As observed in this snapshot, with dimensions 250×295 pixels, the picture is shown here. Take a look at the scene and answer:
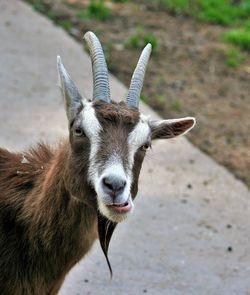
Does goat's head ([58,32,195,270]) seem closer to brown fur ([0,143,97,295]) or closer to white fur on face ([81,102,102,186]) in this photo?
white fur on face ([81,102,102,186])

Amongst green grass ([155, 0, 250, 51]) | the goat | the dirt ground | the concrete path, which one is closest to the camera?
the goat

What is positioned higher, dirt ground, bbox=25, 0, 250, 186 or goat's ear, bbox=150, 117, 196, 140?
goat's ear, bbox=150, 117, 196, 140

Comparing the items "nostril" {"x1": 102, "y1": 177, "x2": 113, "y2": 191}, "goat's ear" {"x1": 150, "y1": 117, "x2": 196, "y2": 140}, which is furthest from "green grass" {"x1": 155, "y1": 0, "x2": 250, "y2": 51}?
"nostril" {"x1": 102, "y1": 177, "x2": 113, "y2": 191}

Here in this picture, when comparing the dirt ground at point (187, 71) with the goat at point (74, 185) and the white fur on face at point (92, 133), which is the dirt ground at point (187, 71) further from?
the white fur on face at point (92, 133)

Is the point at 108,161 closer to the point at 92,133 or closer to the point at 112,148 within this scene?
the point at 112,148

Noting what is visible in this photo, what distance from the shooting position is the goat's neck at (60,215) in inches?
210

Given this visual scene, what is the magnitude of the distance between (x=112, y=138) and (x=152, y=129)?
0.52 m

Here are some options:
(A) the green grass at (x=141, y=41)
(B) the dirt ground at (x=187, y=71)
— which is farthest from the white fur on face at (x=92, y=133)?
(A) the green grass at (x=141, y=41)

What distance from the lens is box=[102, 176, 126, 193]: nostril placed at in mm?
4703

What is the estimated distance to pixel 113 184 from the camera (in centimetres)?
471

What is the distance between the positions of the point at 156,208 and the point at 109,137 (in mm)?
2965

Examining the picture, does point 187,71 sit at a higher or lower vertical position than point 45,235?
lower

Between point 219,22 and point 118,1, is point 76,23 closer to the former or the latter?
point 118,1

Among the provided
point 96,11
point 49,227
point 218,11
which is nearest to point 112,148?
point 49,227
